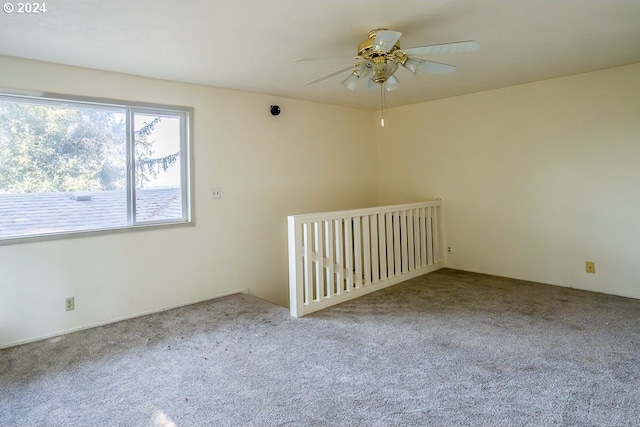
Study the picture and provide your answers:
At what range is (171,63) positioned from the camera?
2.88 metres

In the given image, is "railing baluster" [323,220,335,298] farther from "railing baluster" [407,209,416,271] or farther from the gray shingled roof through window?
the gray shingled roof through window

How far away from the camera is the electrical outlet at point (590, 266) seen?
11.6 feet

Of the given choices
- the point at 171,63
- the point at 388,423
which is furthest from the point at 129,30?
the point at 388,423

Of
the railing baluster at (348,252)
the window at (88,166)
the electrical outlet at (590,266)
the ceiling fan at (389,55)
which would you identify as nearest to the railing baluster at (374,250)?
the railing baluster at (348,252)

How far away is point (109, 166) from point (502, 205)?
4196 millimetres

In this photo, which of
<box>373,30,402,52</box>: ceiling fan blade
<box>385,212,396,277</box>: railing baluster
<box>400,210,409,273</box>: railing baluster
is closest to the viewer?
<box>373,30,402,52</box>: ceiling fan blade

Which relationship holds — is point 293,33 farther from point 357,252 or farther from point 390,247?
point 390,247

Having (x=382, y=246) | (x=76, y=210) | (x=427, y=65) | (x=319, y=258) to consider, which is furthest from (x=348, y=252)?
(x=76, y=210)

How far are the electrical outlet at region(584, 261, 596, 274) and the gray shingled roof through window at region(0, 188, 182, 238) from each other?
4204 millimetres

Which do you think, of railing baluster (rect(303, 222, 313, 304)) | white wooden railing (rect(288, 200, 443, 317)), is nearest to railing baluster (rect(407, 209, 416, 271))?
white wooden railing (rect(288, 200, 443, 317))

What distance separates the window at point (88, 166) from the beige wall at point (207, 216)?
114 mm

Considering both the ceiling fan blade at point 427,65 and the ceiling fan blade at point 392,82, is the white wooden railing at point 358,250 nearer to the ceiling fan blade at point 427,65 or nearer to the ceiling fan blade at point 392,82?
the ceiling fan blade at point 392,82

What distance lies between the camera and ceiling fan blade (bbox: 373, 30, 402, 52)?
191 centimetres

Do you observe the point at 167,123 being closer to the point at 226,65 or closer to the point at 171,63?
the point at 171,63
